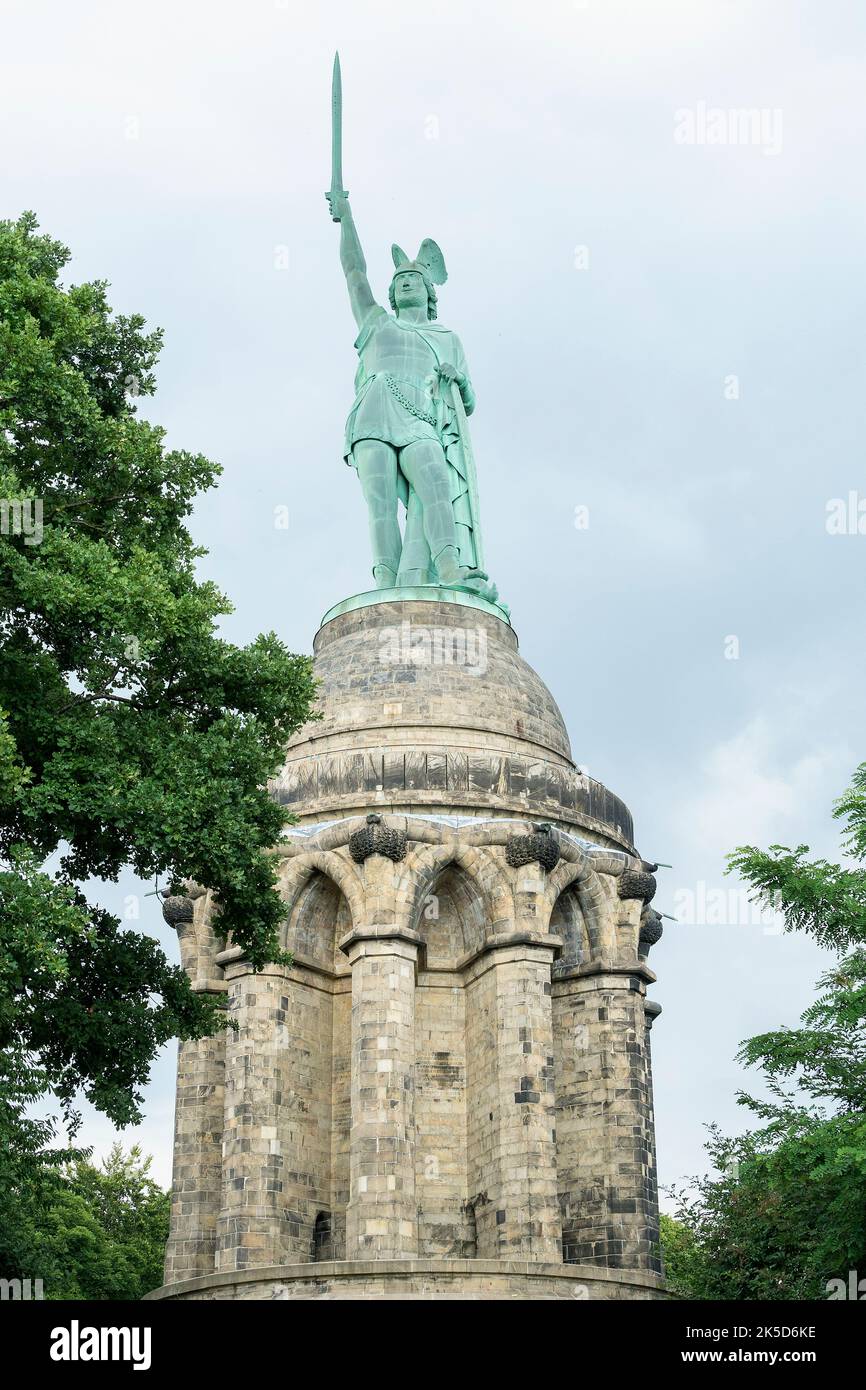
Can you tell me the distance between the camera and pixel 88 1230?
132ft

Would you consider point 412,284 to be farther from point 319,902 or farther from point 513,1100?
point 513,1100

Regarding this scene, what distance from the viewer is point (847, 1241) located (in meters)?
20.6

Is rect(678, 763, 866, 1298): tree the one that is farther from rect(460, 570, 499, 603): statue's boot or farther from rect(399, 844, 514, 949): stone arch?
rect(460, 570, 499, 603): statue's boot

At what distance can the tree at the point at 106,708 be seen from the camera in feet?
62.6

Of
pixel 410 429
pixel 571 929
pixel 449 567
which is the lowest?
pixel 571 929

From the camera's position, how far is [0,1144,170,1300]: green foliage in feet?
102

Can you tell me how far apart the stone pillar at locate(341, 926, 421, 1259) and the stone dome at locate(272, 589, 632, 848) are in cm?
311

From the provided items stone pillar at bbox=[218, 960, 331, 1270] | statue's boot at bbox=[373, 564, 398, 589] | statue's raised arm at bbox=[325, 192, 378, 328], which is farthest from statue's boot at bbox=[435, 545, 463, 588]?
stone pillar at bbox=[218, 960, 331, 1270]

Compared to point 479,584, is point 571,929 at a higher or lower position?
lower

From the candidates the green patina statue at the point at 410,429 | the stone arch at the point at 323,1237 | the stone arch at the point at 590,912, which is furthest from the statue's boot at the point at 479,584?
the stone arch at the point at 323,1237

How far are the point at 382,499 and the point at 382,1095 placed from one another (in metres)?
13.6

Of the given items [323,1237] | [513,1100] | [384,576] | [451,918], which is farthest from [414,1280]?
[384,576]
